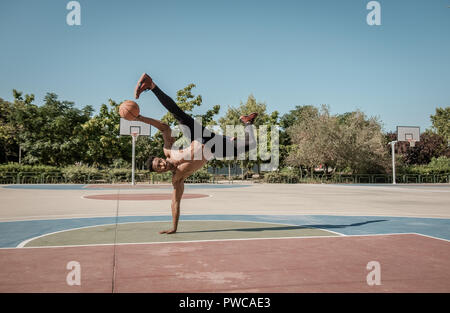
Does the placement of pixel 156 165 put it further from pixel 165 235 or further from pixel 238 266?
pixel 238 266

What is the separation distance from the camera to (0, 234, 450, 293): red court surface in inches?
162

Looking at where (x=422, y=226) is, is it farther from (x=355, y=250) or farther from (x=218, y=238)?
(x=218, y=238)

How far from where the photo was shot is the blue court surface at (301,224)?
8016mm

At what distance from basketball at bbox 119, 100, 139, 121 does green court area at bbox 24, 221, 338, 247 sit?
8.27 feet

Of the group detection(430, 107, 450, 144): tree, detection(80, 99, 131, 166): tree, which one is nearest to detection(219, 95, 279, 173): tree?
detection(80, 99, 131, 166): tree

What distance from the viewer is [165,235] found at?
7.63 meters

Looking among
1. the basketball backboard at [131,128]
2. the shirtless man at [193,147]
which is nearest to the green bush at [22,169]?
the basketball backboard at [131,128]

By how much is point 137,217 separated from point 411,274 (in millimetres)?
8130

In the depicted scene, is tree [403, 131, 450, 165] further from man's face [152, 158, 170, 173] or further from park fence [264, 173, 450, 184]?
man's face [152, 158, 170, 173]

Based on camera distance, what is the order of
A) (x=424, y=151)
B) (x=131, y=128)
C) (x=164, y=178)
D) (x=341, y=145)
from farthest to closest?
(x=424, y=151), (x=341, y=145), (x=164, y=178), (x=131, y=128)

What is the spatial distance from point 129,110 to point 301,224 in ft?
18.2


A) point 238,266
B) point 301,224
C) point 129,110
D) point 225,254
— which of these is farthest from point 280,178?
point 238,266

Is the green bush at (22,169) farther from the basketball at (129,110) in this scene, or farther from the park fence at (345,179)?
the basketball at (129,110)
